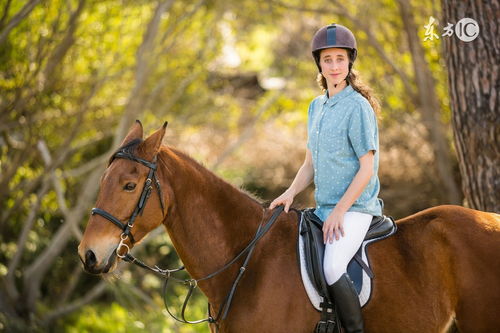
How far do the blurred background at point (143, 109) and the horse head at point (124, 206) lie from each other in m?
3.49

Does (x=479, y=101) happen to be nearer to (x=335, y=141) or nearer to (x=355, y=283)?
(x=335, y=141)

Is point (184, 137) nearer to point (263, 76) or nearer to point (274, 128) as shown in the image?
point (274, 128)

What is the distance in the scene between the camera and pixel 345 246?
3.40 meters

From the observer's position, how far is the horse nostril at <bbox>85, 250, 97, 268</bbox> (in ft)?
10.6

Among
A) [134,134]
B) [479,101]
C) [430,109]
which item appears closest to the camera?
[134,134]

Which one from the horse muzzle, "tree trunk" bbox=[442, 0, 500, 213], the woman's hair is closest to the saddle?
the woman's hair

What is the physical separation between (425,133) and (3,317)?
6.32m

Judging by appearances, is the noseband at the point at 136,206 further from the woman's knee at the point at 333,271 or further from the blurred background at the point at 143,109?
the blurred background at the point at 143,109

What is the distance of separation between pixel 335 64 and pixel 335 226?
91 centimetres

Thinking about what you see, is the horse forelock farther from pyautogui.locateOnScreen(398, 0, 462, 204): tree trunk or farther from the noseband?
pyautogui.locateOnScreen(398, 0, 462, 204): tree trunk

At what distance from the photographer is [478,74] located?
466 centimetres

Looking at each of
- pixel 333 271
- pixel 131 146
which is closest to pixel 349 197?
pixel 333 271

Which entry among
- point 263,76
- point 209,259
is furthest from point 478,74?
point 263,76

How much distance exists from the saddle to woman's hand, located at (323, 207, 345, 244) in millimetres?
76
